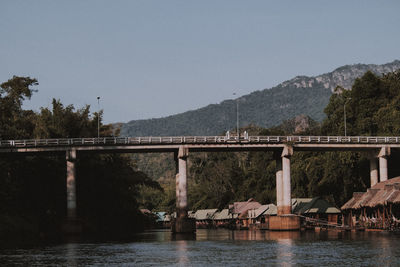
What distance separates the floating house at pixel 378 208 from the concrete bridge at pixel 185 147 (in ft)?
36.4

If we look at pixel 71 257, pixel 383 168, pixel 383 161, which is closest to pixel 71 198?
pixel 383 168

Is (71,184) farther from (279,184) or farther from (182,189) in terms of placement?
(279,184)

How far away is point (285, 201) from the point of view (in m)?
113

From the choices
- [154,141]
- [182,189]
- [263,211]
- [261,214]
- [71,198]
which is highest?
[154,141]

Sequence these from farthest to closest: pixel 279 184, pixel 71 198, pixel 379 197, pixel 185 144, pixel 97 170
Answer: pixel 97 170
pixel 279 184
pixel 185 144
pixel 71 198
pixel 379 197

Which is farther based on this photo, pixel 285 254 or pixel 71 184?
pixel 71 184

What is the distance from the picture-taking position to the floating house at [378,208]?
282 feet

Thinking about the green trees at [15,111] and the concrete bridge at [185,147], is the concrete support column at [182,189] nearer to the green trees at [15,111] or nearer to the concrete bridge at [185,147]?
the concrete bridge at [185,147]

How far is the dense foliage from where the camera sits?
110 m

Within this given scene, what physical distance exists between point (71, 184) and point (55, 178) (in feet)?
26.7

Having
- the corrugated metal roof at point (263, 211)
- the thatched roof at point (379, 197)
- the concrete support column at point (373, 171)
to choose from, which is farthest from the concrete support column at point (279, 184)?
the corrugated metal roof at point (263, 211)

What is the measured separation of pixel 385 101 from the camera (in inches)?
5340

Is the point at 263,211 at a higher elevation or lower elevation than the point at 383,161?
lower

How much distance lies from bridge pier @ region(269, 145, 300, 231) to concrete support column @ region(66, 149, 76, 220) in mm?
32617
